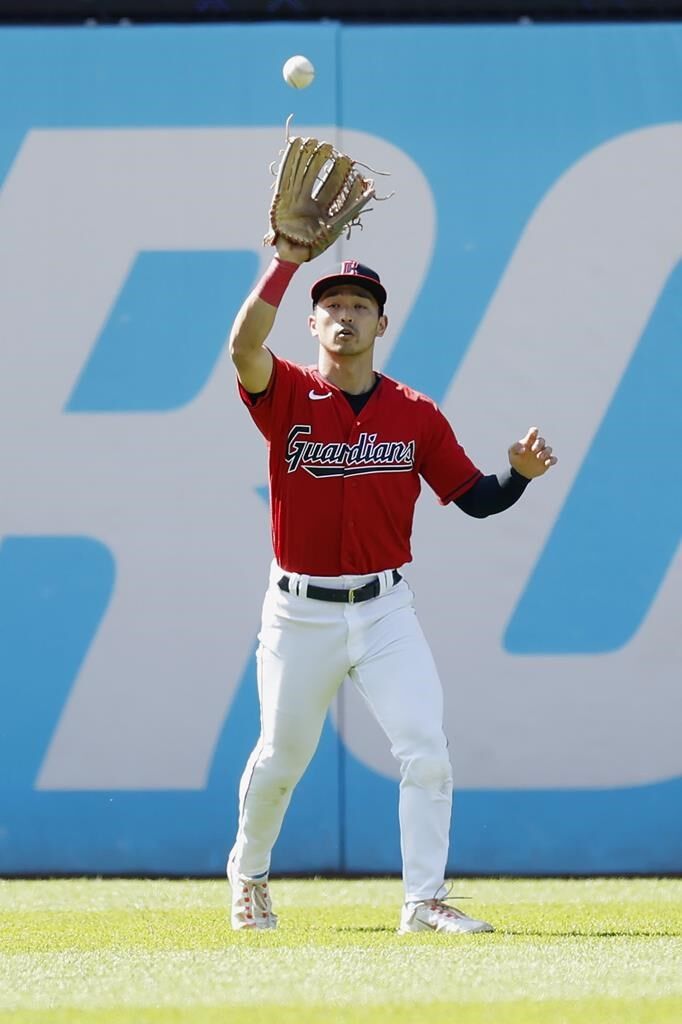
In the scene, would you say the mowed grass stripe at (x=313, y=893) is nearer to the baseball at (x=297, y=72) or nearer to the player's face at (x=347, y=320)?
the player's face at (x=347, y=320)

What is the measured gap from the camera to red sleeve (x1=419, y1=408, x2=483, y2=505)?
498 cm

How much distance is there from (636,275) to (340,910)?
2663 mm

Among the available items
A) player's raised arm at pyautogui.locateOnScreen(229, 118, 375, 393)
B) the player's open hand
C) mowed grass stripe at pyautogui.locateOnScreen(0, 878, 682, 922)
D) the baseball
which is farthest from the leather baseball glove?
mowed grass stripe at pyautogui.locateOnScreen(0, 878, 682, 922)

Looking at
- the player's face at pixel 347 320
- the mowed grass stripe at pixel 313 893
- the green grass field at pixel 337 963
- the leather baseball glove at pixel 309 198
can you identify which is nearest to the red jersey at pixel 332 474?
the player's face at pixel 347 320

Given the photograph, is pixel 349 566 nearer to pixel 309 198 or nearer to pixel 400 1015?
pixel 309 198

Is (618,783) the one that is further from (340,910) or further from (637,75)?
(637,75)

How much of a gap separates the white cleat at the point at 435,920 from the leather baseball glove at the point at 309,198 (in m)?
1.77

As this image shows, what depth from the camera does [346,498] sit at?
483 centimetres

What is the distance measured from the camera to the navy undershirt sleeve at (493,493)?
489cm

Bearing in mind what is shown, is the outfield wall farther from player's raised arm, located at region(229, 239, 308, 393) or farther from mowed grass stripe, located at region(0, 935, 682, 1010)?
mowed grass stripe, located at region(0, 935, 682, 1010)

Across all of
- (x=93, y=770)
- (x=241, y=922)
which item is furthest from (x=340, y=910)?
(x=93, y=770)

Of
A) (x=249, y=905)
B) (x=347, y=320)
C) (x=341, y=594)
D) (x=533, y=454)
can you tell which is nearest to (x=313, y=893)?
(x=249, y=905)

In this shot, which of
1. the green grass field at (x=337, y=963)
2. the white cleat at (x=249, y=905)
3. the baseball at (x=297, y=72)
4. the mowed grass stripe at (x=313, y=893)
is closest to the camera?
the green grass field at (x=337, y=963)

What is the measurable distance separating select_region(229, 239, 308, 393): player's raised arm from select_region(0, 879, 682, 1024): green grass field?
1.55 metres
